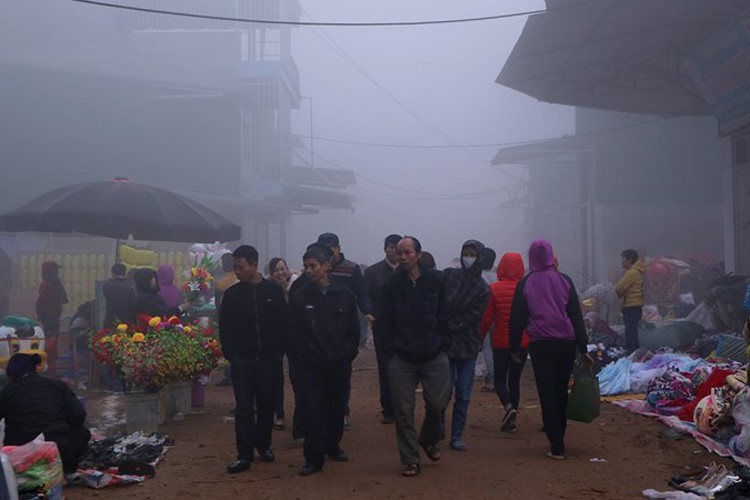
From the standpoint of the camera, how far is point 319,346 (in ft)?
24.8

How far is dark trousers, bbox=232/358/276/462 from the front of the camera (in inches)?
302

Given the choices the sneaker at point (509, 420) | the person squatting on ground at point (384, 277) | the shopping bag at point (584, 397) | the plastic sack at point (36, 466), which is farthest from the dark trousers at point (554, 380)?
the plastic sack at point (36, 466)

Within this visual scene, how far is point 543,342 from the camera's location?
26.3 feet

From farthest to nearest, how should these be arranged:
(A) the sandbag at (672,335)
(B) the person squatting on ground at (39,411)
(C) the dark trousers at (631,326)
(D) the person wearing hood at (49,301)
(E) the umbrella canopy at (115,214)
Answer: (D) the person wearing hood at (49,301) → (A) the sandbag at (672,335) → (C) the dark trousers at (631,326) → (E) the umbrella canopy at (115,214) → (B) the person squatting on ground at (39,411)

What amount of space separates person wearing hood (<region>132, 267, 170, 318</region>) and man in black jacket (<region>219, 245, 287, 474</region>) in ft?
12.1

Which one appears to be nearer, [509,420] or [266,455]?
[266,455]

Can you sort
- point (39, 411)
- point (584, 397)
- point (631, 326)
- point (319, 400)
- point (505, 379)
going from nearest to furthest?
point (39, 411) → point (319, 400) → point (584, 397) → point (505, 379) → point (631, 326)

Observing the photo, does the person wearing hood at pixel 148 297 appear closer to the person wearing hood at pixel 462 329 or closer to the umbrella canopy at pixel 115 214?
the umbrella canopy at pixel 115 214

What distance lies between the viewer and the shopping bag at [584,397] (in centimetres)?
838

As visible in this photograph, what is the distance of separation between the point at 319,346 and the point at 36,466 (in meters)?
2.43

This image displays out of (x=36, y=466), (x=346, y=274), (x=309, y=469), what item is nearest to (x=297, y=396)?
(x=309, y=469)

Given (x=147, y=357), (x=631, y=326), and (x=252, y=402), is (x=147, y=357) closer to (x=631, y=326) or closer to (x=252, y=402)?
(x=252, y=402)

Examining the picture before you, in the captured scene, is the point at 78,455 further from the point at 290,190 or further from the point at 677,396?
the point at 290,190

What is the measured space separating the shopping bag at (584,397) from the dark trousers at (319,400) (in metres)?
1.98
